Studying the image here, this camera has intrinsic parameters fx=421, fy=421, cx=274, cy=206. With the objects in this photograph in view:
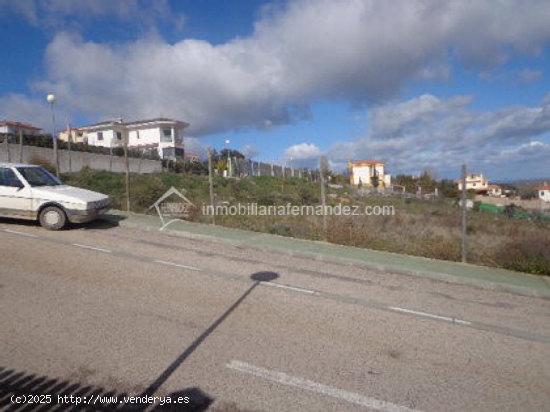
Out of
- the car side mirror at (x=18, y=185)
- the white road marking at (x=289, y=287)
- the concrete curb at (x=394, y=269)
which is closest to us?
the white road marking at (x=289, y=287)

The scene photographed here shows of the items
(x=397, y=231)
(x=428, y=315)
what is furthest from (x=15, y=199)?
(x=397, y=231)

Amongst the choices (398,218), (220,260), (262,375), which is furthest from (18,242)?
(398,218)

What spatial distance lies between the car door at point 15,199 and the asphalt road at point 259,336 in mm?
2208

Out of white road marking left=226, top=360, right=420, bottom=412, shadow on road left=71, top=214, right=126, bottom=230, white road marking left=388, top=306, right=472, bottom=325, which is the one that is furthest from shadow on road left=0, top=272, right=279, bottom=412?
shadow on road left=71, top=214, right=126, bottom=230

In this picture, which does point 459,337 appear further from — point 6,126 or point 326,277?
point 6,126

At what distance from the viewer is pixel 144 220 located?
1240cm

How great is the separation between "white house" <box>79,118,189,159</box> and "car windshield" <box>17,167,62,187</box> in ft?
170

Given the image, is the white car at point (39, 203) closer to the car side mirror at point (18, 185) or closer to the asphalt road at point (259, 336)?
the car side mirror at point (18, 185)

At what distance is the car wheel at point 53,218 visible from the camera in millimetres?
10203

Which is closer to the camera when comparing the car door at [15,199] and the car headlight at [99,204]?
the car door at [15,199]

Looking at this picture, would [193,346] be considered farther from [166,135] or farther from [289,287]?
[166,135]

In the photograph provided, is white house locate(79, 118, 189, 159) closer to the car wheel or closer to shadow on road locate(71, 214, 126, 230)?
shadow on road locate(71, 214, 126, 230)

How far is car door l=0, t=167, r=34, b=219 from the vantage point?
10.2 meters

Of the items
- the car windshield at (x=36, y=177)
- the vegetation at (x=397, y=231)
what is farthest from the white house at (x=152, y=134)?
the car windshield at (x=36, y=177)
